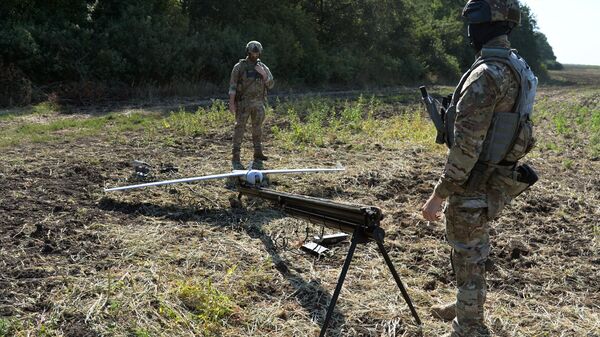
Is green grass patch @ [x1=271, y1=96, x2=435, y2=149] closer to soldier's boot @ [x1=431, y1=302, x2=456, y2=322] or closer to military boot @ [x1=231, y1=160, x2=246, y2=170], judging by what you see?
military boot @ [x1=231, y1=160, x2=246, y2=170]

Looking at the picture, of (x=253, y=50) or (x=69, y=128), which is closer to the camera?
(x=253, y=50)

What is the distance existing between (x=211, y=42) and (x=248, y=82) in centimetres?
1280

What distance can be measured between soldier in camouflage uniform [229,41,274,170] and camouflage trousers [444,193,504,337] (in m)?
5.35

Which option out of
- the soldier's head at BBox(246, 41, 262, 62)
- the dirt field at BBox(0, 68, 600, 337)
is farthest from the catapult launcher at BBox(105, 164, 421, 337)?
the soldier's head at BBox(246, 41, 262, 62)

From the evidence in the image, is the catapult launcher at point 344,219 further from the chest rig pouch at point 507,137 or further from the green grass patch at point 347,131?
the green grass patch at point 347,131

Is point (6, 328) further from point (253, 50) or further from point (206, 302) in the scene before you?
point (253, 50)

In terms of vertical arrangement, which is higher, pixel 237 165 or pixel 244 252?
pixel 237 165

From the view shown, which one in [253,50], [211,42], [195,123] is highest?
[211,42]

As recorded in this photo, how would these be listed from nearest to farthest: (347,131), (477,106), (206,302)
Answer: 1. (477,106)
2. (206,302)
3. (347,131)

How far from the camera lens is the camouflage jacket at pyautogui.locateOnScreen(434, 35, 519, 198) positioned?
10.9ft

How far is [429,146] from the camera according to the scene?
10.3 m

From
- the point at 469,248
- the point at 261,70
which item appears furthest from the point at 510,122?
the point at 261,70

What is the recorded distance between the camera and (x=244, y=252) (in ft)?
17.4

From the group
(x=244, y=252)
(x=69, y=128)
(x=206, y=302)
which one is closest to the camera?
(x=206, y=302)
